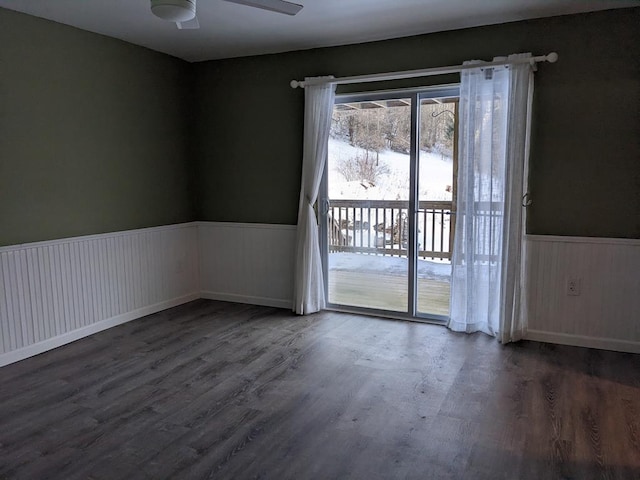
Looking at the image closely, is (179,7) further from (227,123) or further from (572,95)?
(572,95)

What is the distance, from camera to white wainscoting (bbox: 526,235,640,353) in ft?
11.3

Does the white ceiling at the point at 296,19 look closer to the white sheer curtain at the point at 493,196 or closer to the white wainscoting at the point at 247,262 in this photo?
the white sheer curtain at the point at 493,196

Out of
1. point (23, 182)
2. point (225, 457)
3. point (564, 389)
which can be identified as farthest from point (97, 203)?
point (564, 389)

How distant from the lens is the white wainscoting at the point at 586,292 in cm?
344

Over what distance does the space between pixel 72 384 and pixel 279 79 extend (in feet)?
10.3

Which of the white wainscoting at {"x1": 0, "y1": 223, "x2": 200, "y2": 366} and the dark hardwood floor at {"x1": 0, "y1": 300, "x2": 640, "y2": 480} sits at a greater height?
the white wainscoting at {"x1": 0, "y1": 223, "x2": 200, "y2": 366}

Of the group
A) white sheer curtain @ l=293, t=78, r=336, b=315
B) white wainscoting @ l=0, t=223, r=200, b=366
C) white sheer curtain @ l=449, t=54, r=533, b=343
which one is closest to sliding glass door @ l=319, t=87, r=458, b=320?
white sheer curtain @ l=293, t=78, r=336, b=315

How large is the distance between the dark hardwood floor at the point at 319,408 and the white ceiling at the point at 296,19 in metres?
2.45

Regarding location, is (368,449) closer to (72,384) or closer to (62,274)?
(72,384)

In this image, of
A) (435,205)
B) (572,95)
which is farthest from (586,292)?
(572,95)

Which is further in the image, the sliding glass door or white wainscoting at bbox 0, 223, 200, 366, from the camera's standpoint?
the sliding glass door

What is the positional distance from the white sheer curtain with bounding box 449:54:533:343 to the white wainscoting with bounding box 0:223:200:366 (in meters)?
2.76

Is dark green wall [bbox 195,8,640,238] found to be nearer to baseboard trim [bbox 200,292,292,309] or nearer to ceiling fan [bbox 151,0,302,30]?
ceiling fan [bbox 151,0,302,30]

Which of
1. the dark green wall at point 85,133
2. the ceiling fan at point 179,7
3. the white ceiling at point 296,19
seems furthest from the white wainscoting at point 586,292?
the dark green wall at point 85,133
